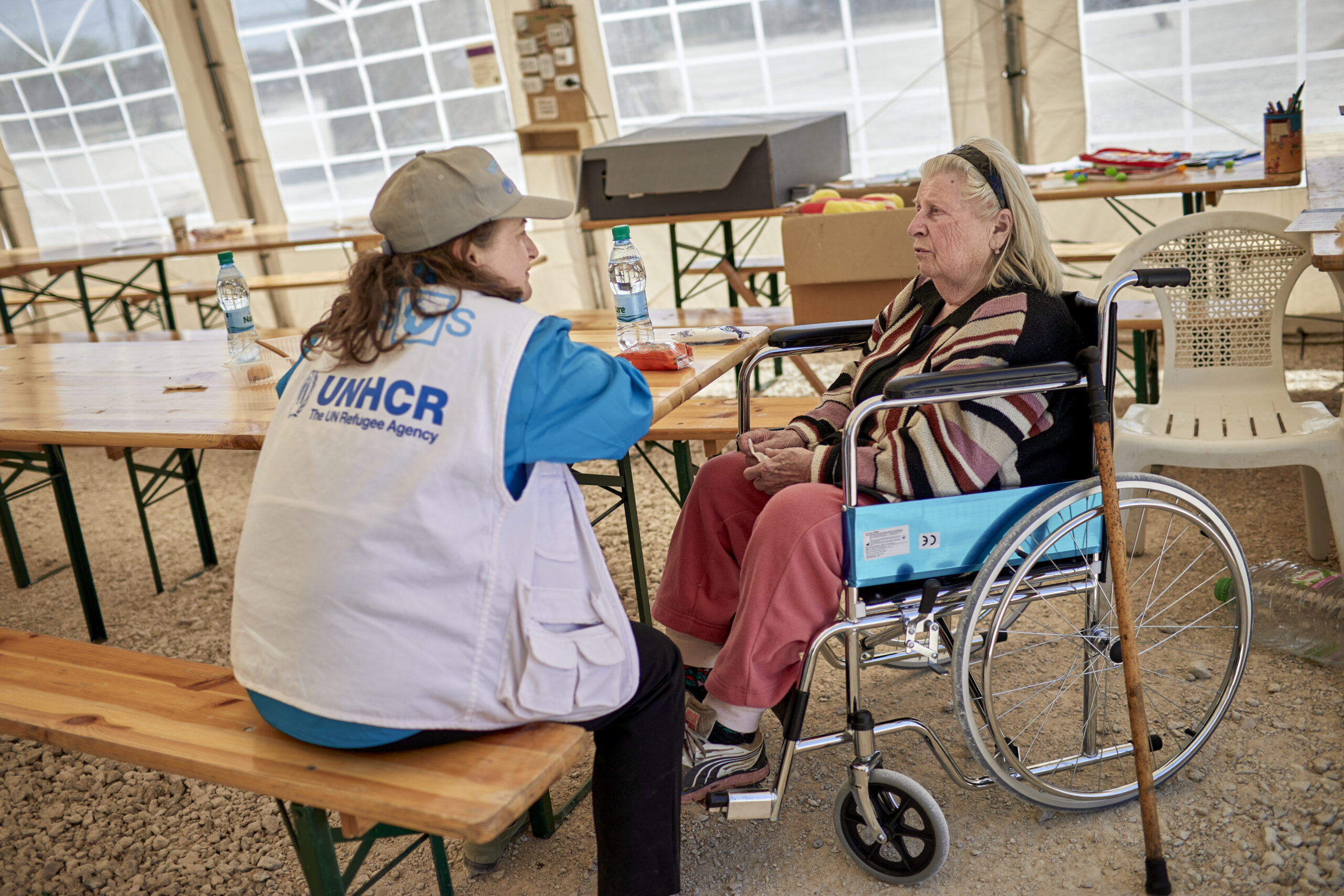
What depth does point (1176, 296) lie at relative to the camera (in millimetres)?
2615

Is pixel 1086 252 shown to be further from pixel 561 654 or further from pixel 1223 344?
pixel 561 654

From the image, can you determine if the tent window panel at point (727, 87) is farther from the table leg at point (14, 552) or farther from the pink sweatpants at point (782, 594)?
the pink sweatpants at point (782, 594)

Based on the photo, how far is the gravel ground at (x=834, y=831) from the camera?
168 cm

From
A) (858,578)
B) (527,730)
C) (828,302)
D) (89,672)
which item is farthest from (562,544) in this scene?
(828,302)

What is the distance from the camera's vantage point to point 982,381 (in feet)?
4.82

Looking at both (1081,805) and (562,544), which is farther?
(1081,805)

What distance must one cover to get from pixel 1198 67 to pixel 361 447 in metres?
4.44

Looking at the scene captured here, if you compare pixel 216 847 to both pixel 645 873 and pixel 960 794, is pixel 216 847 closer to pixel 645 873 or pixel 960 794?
pixel 645 873

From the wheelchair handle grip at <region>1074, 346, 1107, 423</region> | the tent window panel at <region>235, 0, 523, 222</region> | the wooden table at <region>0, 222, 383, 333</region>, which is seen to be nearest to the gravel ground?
the wheelchair handle grip at <region>1074, 346, 1107, 423</region>

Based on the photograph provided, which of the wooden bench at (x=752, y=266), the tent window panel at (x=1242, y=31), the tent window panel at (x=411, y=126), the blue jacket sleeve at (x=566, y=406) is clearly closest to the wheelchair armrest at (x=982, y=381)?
the blue jacket sleeve at (x=566, y=406)

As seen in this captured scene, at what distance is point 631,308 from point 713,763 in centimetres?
91

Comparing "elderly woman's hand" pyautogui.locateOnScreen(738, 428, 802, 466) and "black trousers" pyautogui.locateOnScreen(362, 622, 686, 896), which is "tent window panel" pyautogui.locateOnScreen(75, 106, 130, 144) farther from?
"black trousers" pyautogui.locateOnScreen(362, 622, 686, 896)

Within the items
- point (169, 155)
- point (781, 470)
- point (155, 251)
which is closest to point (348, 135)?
point (169, 155)

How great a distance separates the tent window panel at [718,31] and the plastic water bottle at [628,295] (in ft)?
11.3
